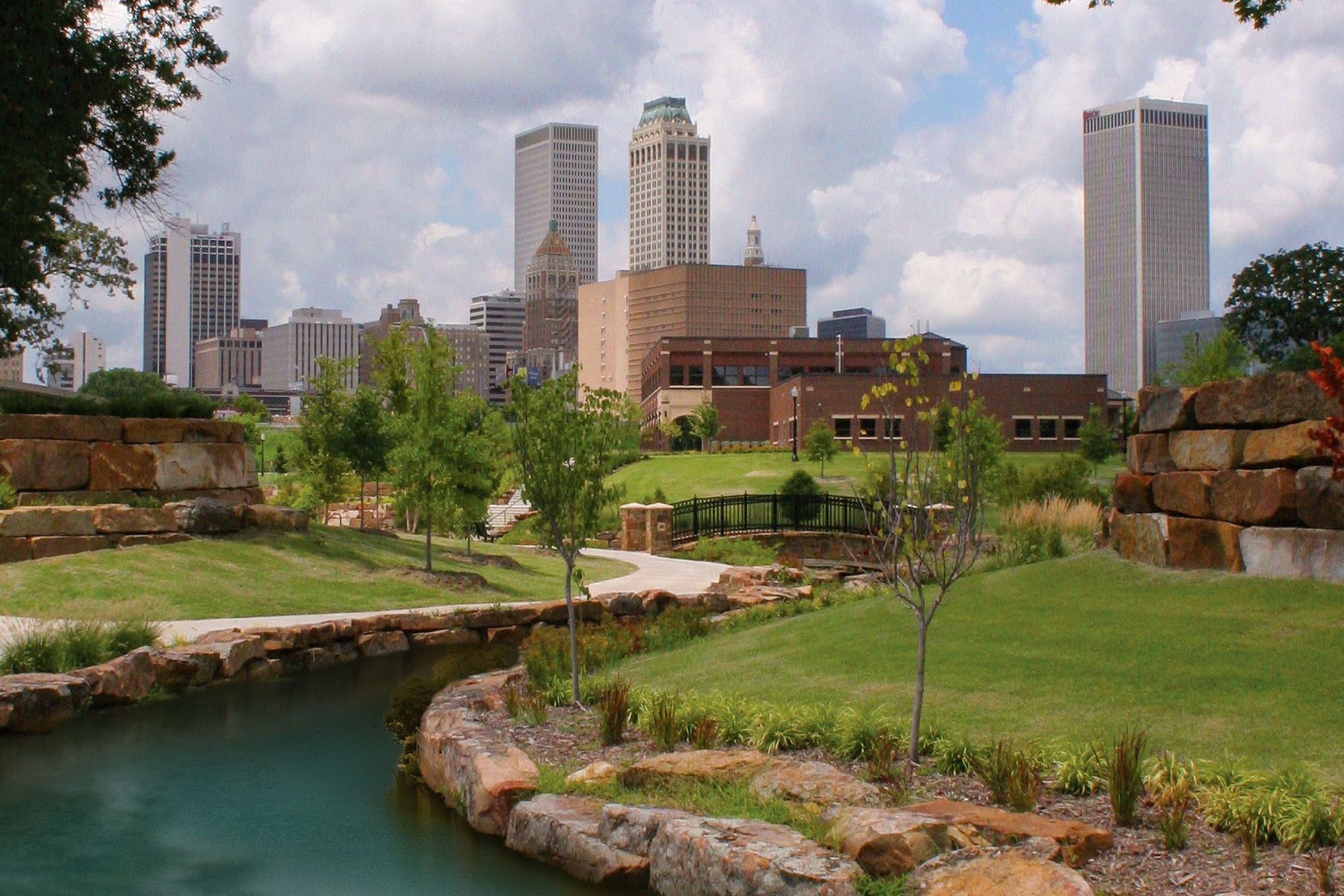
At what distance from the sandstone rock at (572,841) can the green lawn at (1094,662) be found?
8.04ft

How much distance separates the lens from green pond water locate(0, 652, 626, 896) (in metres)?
8.72

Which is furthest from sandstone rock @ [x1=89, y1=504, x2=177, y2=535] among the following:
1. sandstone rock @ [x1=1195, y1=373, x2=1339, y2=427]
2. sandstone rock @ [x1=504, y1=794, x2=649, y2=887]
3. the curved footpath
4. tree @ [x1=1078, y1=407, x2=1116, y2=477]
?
tree @ [x1=1078, y1=407, x2=1116, y2=477]

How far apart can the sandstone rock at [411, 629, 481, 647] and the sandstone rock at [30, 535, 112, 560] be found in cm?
637

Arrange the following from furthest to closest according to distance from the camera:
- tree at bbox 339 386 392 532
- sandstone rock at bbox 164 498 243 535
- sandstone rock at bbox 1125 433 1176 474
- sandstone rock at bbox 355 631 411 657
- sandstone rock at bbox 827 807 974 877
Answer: tree at bbox 339 386 392 532 → sandstone rock at bbox 164 498 243 535 → sandstone rock at bbox 355 631 411 657 → sandstone rock at bbox 1125 433 1176 474 → sandstone rock at bbox 827 807 974 877

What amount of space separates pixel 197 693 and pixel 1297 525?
12464 mm

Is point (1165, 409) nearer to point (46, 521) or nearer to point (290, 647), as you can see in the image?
point (290, 647)

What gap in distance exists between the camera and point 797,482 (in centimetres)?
4272

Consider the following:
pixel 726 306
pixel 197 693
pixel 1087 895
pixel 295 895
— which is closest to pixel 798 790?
pixel 1087 895

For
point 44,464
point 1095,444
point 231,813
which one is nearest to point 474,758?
point 231,813

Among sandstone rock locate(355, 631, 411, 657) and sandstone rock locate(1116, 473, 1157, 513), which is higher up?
sandstone rock locate(1116, 473, 1157, 513)

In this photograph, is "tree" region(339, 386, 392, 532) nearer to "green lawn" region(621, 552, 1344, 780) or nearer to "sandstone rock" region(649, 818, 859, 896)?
"green lawn" region(621, 552, 1344, 780)

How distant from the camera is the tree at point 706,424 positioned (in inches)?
3445

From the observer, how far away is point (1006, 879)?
241 inches

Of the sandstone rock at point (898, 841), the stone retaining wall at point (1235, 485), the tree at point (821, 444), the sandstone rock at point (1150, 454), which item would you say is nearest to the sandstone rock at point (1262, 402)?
the stone retaining wall at point (1235, 485)
